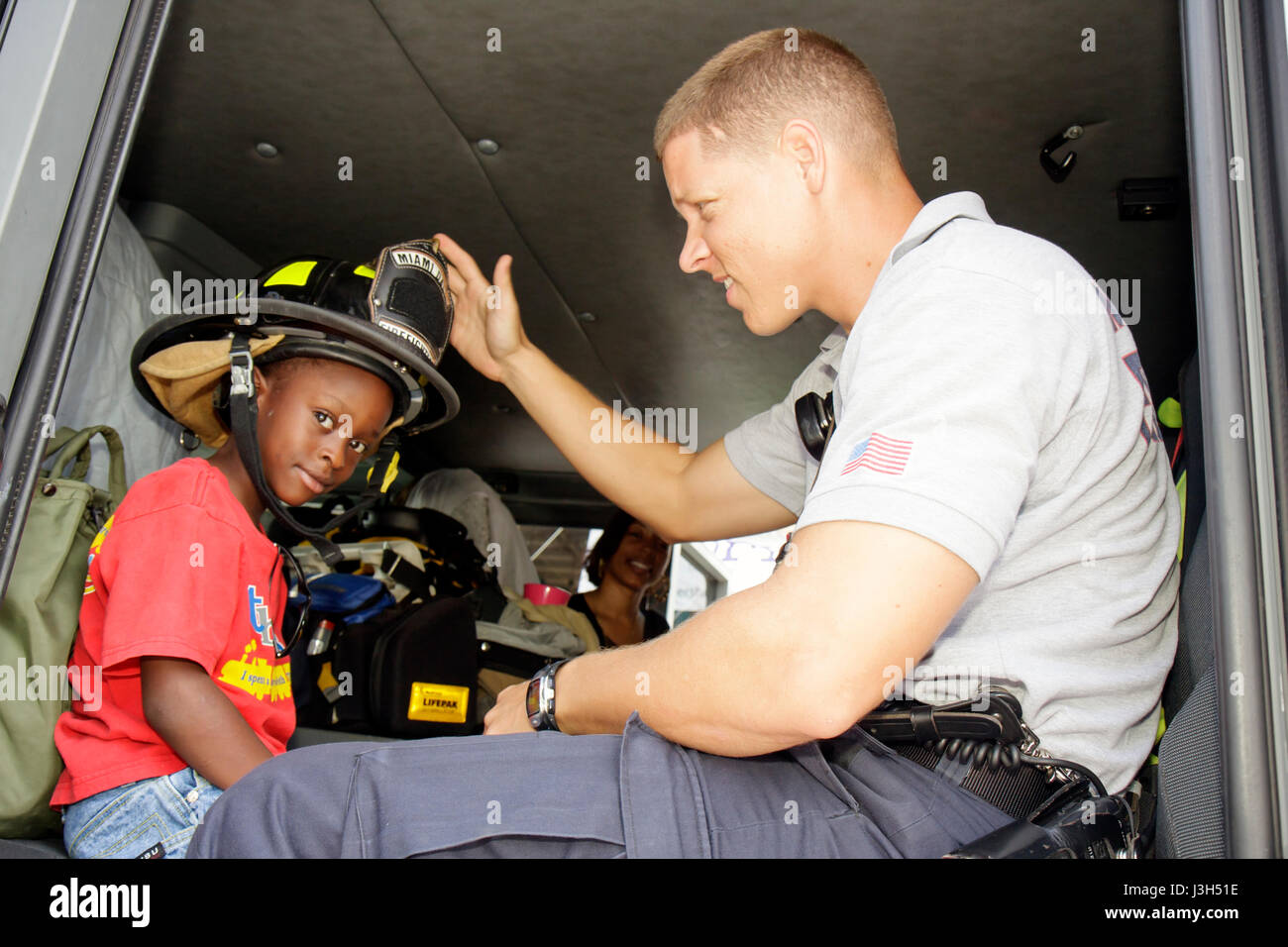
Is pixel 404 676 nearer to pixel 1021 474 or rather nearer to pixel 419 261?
pixel 419 261

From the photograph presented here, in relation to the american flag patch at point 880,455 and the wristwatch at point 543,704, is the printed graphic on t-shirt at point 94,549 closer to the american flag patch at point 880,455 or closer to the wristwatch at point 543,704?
the wristwatch at point 543,704

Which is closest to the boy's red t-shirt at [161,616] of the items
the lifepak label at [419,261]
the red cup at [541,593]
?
the lifepak label at [419,261]

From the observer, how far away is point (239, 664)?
2035 millimetres

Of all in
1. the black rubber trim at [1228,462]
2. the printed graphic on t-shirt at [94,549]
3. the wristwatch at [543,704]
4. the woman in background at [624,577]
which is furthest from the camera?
the woman in background at [624,577]

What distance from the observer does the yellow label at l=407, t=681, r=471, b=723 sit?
2.83 metres

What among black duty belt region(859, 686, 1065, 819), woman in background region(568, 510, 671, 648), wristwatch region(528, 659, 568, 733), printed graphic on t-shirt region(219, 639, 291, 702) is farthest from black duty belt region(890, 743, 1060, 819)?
woman in background region(568, 510, 671, 648)

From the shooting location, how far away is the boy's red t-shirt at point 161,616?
182 cm

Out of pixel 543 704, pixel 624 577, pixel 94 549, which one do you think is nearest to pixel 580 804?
pixel 543 704

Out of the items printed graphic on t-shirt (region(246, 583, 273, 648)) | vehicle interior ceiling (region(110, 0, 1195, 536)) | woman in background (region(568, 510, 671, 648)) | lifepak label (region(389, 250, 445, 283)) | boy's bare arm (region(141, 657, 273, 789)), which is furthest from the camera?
woman in background (region(568, 510, 671, 648))

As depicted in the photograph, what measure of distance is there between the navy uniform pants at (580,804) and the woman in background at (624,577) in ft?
11.4

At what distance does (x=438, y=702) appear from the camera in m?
2.90

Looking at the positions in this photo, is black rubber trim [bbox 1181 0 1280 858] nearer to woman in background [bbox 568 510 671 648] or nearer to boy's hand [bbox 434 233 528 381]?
boy's hand [bbox 434 233 528 381]

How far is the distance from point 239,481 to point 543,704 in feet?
4.01

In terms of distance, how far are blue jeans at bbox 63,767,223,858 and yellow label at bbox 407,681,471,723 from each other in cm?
97
